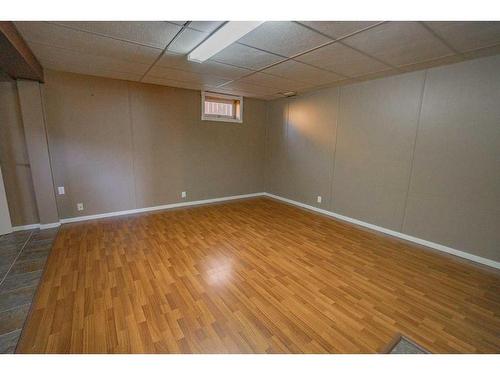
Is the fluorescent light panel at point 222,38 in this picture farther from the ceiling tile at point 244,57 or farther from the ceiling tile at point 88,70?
the ceiling tile at point 88,70

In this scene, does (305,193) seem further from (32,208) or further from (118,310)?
(32,208)

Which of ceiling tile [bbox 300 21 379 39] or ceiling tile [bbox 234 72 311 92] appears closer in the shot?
ceiling tile [bbox 300 21 379 39]

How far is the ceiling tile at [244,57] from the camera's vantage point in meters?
2.39

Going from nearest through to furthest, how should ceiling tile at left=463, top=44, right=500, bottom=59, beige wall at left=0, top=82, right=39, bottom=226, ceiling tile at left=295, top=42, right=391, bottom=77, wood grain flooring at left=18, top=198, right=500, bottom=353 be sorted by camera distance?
wood grain flooring at left=18, top=198, right=500, bottom=353 < ceiling tile at left=463, top=44, right=500, bottom=59 < ceiling tile at left=295, top=42, right=391, bottom=77 < beige wall at left=0, top=82, right=39, bottom=226

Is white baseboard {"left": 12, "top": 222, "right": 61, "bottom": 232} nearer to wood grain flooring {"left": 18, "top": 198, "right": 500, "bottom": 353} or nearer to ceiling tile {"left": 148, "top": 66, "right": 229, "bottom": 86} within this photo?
wood grain flooring {"left": 18, "top": 198, "right": 500, "bottom": 353}

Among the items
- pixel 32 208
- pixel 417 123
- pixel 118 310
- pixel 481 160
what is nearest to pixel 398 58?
pixel 417 123

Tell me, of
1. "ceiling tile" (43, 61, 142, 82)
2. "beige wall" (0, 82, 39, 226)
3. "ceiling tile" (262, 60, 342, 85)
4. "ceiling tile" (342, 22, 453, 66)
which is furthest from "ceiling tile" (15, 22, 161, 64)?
"ceiling tile" (342, 22, 453, 66)

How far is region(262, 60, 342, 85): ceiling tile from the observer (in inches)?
114

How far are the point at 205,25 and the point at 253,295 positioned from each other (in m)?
2.45

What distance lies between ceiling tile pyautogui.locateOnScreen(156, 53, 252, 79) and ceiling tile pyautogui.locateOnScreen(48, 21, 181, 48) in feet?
1.46

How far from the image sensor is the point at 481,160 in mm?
2564

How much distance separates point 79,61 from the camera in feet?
9.36

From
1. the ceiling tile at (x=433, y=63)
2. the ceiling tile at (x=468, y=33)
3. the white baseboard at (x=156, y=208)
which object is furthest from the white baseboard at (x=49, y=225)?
the ceiling tile at (x=433, y=63)

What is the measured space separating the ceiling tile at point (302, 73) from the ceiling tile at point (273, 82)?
0.52ft
